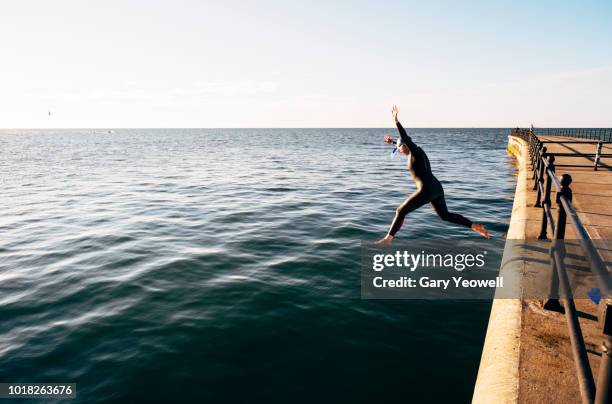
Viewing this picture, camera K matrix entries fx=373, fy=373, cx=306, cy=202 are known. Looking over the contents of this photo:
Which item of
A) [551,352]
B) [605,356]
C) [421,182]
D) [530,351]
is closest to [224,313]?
[421,182]

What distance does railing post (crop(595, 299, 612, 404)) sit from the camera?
177 cm

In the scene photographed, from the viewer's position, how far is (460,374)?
482cm

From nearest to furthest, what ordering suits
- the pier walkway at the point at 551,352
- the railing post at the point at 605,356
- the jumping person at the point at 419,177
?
the railing post at the point at 605,356 → the pier walkway at the point at 551,352 → the jumping person at the point at 419,177

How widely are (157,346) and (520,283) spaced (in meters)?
5.05

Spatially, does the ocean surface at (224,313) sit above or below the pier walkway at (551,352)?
below

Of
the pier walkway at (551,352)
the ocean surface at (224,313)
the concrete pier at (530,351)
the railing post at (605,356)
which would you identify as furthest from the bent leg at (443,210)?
the railing post at (605,356)

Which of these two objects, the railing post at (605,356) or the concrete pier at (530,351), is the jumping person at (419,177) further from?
the railing post at (605,356)

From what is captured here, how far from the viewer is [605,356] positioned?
1.86 meters

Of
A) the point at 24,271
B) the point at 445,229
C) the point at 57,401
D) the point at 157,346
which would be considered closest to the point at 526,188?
the point at 445,229

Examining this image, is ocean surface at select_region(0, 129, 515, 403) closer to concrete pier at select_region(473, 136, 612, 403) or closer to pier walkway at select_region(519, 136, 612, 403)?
concrete pier at select_region(473, 136, 612, 403)

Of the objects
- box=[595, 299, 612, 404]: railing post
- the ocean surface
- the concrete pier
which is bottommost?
the ocean surface

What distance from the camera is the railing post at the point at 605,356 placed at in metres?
1.77

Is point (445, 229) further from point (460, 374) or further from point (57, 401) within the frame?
point (57, 401)

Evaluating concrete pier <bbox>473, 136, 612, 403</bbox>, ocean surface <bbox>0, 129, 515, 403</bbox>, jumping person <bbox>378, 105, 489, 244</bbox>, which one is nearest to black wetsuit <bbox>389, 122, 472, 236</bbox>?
jumping person <bbox>378, 105, 489, 244</bbox>
